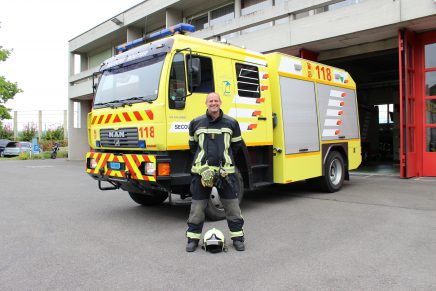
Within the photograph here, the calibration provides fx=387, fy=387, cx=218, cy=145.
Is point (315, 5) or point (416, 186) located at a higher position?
point (315, 5)

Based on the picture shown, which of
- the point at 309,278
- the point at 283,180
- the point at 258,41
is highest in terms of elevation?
the point at 258,41

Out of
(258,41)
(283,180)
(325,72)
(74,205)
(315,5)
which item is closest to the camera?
(283,180)

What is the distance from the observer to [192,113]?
219 inches

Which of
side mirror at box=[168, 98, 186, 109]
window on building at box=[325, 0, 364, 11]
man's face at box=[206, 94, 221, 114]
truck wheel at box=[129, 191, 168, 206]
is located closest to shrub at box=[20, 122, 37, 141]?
window on building at box=[325, 0, 364, 11]

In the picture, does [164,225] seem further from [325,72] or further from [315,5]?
[315,5]

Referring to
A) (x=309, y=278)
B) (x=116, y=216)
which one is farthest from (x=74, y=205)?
(x=309, y=278)

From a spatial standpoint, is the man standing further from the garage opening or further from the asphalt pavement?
the garage opening

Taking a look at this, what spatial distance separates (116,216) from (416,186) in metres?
6.98

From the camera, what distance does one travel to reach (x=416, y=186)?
30.1 feet

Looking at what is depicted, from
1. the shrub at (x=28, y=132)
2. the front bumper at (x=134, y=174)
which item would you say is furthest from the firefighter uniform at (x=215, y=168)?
the shrub at (x=28, y=132)

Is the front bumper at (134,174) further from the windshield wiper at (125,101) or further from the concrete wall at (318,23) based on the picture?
the concrete wall at (318,23)

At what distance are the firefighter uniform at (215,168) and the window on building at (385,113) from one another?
1598cm

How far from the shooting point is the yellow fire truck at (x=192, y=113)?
5.39 meters

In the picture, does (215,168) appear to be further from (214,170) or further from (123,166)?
(123,166)
